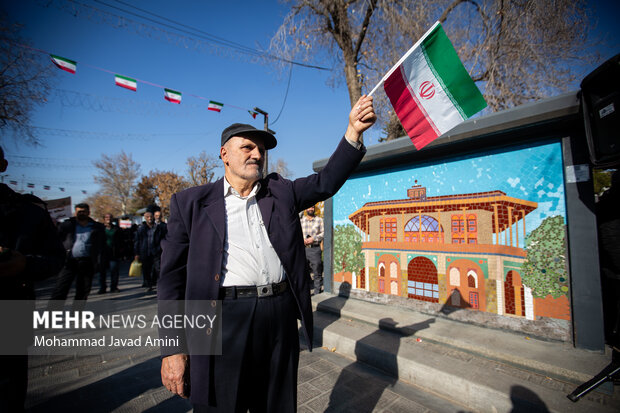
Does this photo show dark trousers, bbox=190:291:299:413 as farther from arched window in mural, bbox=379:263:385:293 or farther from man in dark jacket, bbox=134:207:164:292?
man in dark jacket, bbox=134:207:164:292

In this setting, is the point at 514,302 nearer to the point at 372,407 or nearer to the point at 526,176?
the point at 526,176

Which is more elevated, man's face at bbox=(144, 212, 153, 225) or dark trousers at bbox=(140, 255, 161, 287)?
man's face at bbox=(144, 212, 153, 225)

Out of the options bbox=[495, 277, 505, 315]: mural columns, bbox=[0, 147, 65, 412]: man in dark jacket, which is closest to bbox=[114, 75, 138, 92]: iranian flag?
bbox=[0, 147, 65, 412]: man in dark jacket

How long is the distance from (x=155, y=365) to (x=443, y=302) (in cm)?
441

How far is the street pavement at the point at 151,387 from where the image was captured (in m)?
2.78

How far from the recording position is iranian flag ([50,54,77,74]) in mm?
7030

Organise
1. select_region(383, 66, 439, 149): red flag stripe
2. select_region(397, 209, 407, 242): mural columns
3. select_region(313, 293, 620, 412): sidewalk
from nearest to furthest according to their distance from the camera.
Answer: select_region(383, 66, 439, 149): red flag stripe < select_region(313, 293, 620, 412): sidewalk < select_region(397, 209, 407, 242): mural columns

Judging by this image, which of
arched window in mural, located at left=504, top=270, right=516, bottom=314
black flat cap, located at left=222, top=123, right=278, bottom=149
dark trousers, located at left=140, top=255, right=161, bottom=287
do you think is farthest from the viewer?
dark trousers, located at left=140, top=255, right=161, bottom=287

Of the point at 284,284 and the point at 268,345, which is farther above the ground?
the point at 284,284

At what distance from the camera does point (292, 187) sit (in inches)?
79.1

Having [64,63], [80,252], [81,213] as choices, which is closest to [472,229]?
[80,252]

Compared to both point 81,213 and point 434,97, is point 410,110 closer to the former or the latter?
point 434,97

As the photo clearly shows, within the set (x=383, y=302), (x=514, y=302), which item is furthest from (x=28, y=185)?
(x=514, y=302)

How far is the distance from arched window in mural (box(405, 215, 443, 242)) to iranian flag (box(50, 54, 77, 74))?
30.7ft
